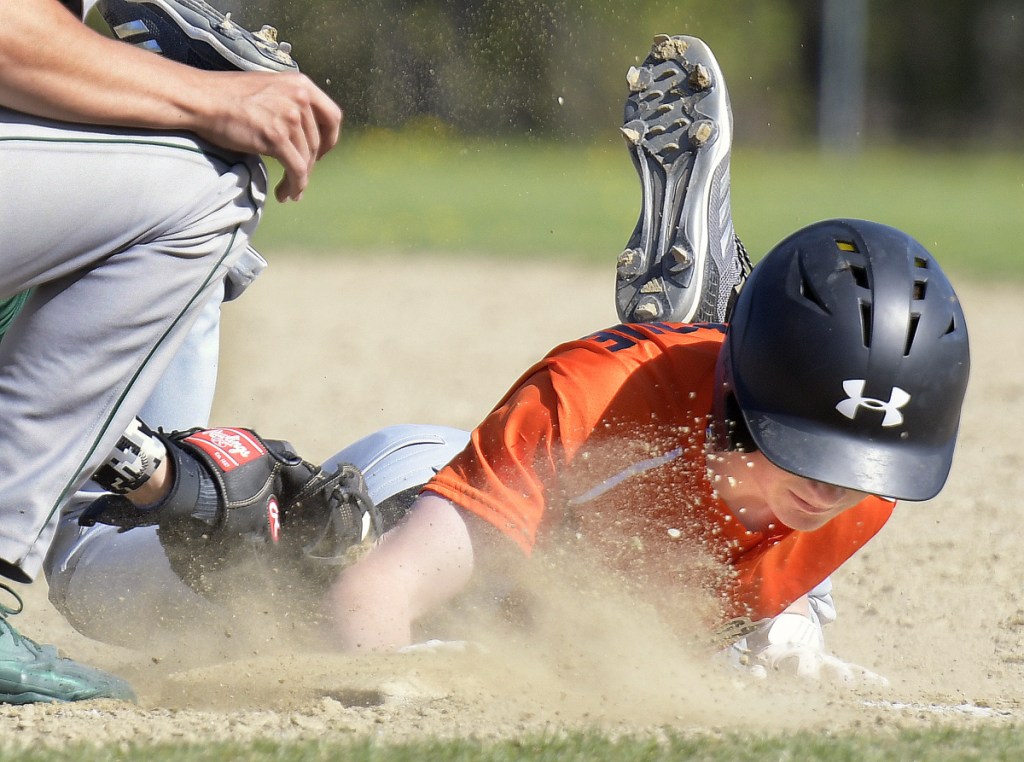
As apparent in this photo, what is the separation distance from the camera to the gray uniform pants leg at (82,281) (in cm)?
238

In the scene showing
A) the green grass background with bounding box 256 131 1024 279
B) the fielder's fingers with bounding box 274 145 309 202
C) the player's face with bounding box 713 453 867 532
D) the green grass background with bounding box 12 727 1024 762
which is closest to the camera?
the green grass background with bounding box 12 727 1024 762

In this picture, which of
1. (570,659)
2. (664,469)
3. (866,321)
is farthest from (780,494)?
(570,659)

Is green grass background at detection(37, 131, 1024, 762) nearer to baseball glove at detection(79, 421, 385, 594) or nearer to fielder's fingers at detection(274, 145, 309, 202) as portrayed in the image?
baseball glove at detection(79, 421, 385, 594)

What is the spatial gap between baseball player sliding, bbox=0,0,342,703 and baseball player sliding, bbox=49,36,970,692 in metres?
0.23

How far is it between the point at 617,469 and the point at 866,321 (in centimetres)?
60

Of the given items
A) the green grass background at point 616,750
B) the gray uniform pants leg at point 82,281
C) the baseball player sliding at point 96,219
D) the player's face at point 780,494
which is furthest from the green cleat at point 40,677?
the player's face at point 780,494

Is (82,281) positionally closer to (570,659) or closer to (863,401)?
(570,659)

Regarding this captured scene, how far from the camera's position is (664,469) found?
2.96m

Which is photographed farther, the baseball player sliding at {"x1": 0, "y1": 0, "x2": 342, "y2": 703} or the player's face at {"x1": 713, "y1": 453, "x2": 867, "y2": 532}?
→ the player's face at {"x1": 713, "y1": 453, "x2": 867, "y2": 532}

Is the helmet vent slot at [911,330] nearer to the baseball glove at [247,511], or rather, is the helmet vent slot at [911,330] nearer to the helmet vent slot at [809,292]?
the helmet vent slot at [809,292]

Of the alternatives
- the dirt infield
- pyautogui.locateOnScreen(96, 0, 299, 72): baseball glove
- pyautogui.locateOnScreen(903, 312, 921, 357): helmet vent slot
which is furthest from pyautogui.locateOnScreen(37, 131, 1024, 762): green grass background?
pyautogui.locateOnScreen(96, 0, 299, 72): baseball glove

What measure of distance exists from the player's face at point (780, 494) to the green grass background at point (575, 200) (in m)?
9.15

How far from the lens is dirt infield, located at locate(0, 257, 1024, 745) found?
2.62m

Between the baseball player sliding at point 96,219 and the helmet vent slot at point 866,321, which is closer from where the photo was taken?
the baseball player sliding at point 96,219
